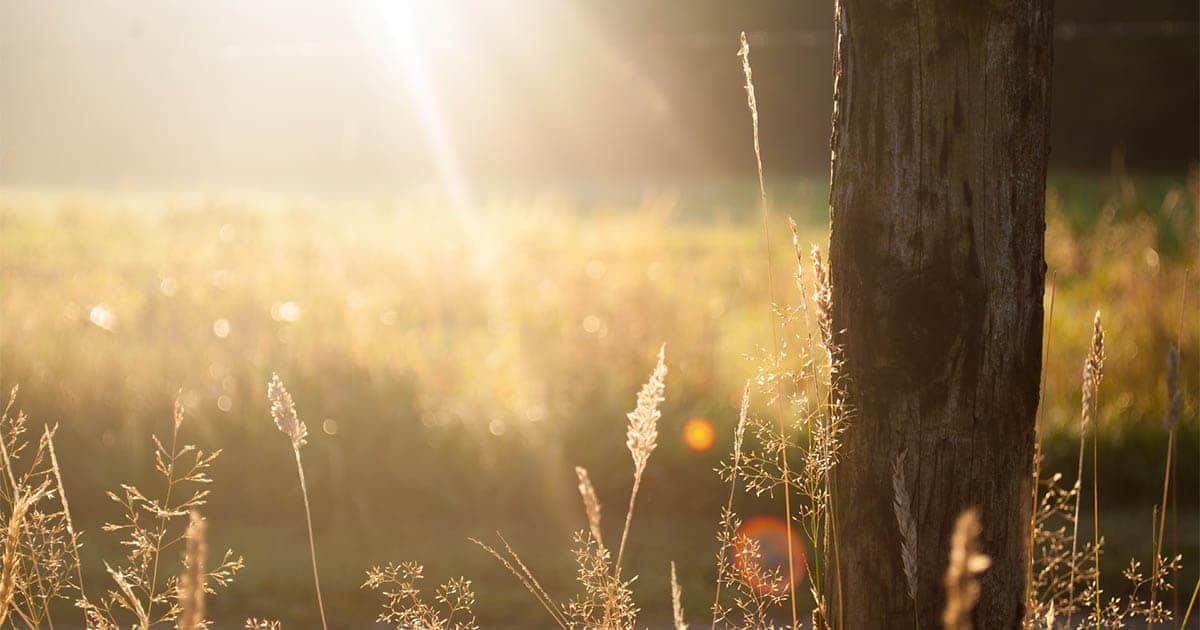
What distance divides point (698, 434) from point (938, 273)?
9.64 feet

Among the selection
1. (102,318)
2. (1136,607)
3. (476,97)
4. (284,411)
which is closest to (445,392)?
(102,318)

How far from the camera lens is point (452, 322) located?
6.52m

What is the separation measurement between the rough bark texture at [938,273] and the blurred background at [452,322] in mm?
1102

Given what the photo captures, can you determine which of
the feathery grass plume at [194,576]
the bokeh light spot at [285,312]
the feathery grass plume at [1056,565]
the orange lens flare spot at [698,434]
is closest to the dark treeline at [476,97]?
the bokeh light spot at [285,312]

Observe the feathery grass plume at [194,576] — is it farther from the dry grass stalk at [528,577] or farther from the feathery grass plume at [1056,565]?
the feathery grass plume at [1056,565]

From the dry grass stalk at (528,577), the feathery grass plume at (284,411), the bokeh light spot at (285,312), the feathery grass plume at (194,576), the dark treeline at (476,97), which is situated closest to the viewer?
the feathery grass plume at (194,576)

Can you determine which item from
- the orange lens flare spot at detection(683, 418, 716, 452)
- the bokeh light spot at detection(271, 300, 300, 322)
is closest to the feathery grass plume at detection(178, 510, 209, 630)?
the orange lens flare spot at detection(683, 418, 716, 452)

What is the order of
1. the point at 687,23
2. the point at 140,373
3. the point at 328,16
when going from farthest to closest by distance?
the point at 687,23, the point at 328,16, the point at 140,373

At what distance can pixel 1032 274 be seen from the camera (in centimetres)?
205

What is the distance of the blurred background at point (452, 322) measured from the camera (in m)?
4.75

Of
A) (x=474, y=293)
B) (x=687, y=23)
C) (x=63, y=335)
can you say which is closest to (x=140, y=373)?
(x=63, y=335)

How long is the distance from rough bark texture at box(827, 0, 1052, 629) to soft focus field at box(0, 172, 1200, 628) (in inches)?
76.0

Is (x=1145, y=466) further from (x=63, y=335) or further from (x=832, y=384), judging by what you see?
(x=63, y=335)

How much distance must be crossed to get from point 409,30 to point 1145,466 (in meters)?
11.8
